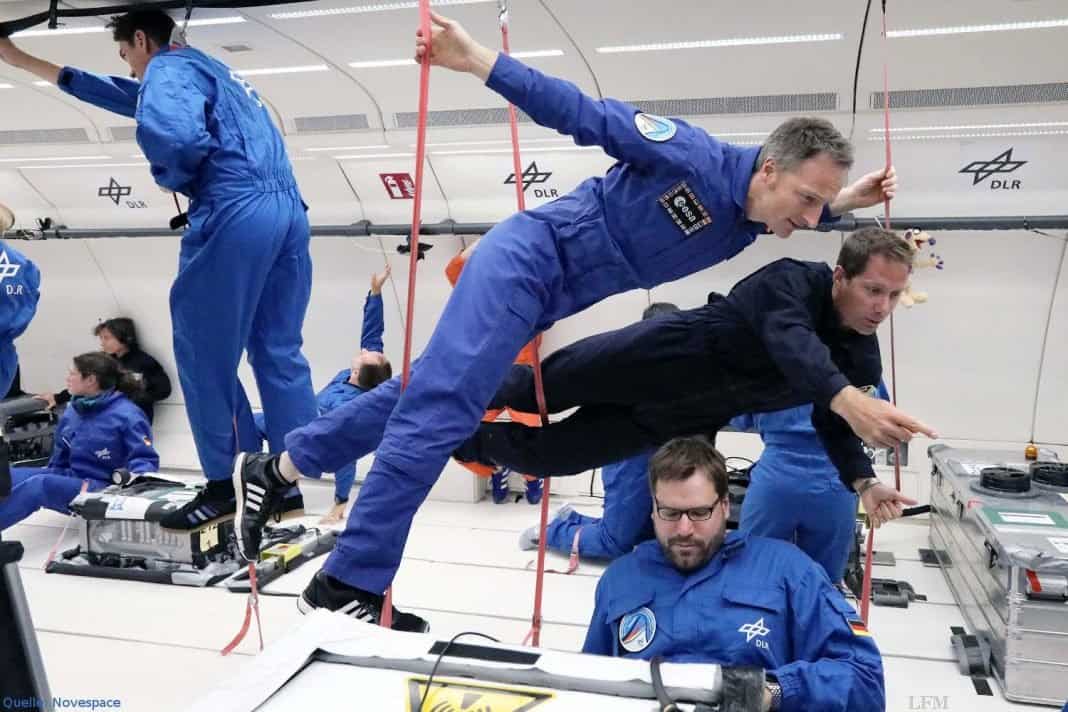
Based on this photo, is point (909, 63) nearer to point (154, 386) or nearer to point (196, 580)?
point (196, 580)

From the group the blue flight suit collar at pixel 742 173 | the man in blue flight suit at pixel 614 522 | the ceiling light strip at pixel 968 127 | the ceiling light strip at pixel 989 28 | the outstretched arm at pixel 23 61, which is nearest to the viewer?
the blue flight suit collar at pixel 742 173

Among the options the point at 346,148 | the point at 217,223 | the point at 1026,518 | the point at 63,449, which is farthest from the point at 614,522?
the point at 63,449

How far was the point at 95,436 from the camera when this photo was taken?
5.70m

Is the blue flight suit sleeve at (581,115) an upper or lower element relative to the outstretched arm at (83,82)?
lower

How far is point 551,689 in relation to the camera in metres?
1.69

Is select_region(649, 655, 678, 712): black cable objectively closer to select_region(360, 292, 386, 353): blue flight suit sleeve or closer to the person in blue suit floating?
select_region(360, 292, 386, 353): blue flight suit sleeve

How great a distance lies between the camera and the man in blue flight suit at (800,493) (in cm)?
377

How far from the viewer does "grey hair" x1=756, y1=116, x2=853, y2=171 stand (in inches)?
81.8

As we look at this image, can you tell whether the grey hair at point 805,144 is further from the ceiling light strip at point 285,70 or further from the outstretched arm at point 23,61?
the ceiling light strip at point 285,70

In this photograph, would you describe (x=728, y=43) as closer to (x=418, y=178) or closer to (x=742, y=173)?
(x=742, y=173)

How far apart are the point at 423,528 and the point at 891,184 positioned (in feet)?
14.2

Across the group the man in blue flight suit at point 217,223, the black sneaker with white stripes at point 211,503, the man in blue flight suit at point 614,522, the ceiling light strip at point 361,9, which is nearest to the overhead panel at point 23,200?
the ceiling light strip at point 361,9

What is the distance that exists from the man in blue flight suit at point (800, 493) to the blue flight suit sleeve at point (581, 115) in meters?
1.91

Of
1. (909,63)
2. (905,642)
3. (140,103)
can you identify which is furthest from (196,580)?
(909,63)
